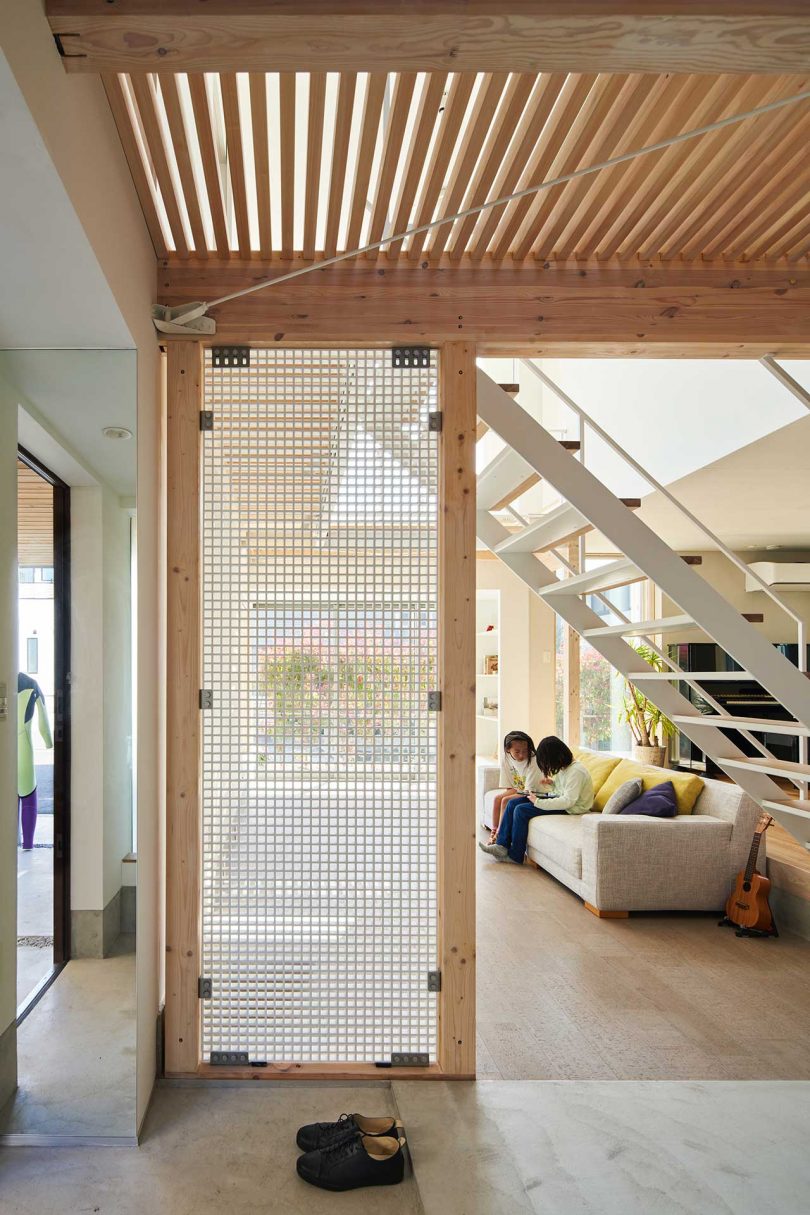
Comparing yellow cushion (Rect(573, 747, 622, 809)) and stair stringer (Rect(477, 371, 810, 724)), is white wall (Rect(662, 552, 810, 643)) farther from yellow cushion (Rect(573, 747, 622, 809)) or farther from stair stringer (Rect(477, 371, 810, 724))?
stair stringer (Rect(477, 371, 810, 724))

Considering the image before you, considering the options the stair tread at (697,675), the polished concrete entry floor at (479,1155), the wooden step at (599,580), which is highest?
the wooden step at (599,580)

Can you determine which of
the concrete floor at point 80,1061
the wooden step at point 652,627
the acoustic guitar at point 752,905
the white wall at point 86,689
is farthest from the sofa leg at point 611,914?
the white wall at point 86,689

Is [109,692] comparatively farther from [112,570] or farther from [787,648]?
[787,648]

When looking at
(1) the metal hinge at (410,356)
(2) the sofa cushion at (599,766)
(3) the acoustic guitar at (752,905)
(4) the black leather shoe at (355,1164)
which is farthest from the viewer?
(2) the sofa cushion at (599,766)

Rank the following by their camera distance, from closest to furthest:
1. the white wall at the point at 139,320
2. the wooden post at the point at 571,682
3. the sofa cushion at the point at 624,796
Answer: the white wall at the point at 139,320 < the sofa cushion at the point at 624,796 < the wooden post at the point at 571,682

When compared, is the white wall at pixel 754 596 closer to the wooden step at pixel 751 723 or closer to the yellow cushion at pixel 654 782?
the yellow cushion at pixel 654 782

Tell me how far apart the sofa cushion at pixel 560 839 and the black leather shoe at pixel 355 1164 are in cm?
280

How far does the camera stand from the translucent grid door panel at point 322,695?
2.93 metres

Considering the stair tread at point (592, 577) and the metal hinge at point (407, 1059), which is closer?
the metal hinge at point (407, 1059)

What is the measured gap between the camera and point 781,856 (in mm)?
5148

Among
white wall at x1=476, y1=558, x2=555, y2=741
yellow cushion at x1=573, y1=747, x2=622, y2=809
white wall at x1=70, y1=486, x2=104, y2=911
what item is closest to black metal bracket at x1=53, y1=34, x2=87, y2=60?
white wall at x1=70, y1=486, x2=104, y2=911

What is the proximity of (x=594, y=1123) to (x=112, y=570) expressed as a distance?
215 centimetres

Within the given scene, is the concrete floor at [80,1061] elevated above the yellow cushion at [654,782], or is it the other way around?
the yellow cushion at [654,782]

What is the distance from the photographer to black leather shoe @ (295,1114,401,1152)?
2.44 m
